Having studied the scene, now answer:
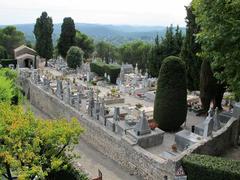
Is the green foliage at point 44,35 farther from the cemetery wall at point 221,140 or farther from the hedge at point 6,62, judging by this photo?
the cemetery wall at point 221,140

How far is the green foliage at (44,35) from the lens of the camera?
149ft

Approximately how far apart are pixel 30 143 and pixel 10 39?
170 ft

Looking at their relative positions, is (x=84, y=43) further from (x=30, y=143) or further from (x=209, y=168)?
(x=209, y=168)

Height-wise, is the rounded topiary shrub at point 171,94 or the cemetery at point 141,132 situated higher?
the rounded topiary shrub at point 171,94

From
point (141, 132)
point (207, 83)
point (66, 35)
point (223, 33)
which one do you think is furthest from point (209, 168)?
point (66, 35)

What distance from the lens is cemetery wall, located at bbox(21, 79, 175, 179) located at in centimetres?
1380

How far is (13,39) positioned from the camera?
196ft

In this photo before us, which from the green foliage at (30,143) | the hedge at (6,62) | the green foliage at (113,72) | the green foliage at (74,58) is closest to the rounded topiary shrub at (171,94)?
the green foliage at (30,143)

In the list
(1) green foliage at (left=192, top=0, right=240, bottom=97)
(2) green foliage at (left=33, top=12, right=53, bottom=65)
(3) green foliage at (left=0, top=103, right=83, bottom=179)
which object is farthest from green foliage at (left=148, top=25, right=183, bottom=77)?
(2) green foliage at (left=33, top=12, right=53, bottom=65)

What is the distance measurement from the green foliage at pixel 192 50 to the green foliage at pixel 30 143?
508 inches

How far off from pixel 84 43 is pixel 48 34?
1216cm

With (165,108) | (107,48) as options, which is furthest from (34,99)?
(107,48)

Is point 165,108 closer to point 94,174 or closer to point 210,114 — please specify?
point 210,114

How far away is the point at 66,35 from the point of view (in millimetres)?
45281
